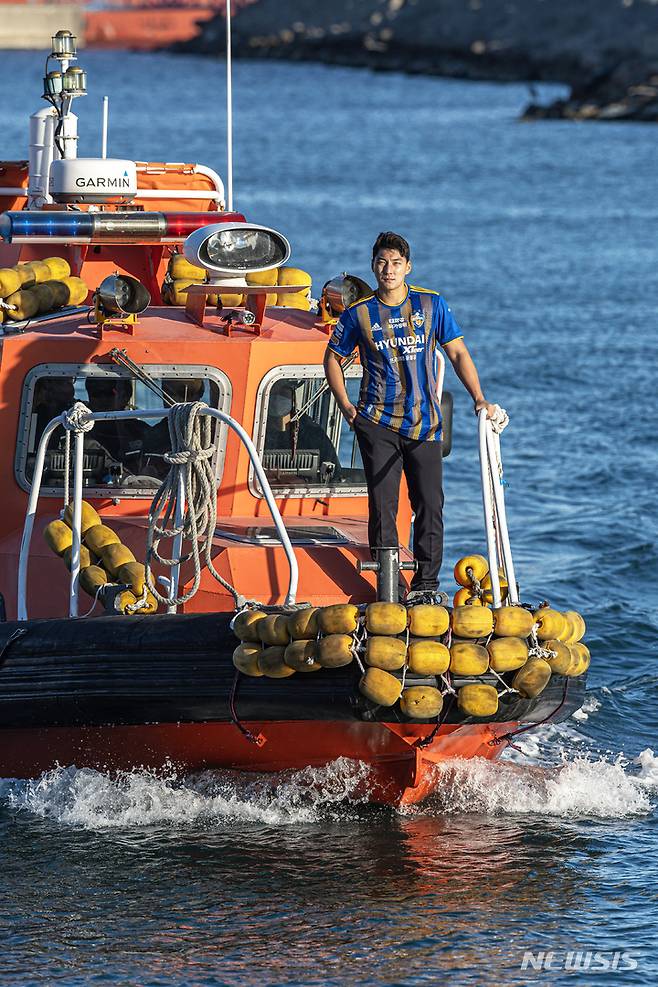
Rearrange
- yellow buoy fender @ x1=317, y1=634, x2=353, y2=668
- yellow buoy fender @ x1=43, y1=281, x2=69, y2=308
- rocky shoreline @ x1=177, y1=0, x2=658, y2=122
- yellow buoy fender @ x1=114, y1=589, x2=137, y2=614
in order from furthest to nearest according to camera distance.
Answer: rocky shoreline @ x1=177, y1=0, x2=658, y2=122
yellow buoy fender @ x1=43, y1=281, x2=69, y2=308
yellow buoy fender @ x1=114, y1=589, x2=137, y2=614
yellow buoy fender @ x1=317, y1=634, x2=353, y2=668

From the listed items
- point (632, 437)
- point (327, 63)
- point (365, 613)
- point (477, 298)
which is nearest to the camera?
point (365, 613)

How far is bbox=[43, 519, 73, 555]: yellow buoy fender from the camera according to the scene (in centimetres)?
895

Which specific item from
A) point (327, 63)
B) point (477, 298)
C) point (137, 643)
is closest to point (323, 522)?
point (137, 643)

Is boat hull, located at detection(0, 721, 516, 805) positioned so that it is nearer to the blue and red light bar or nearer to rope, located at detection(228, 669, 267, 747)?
rope, located at detection(228, 669, 267, 747)

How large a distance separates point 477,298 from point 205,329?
16976mm

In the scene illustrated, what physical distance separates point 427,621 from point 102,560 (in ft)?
6.42

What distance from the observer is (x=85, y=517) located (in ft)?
29.4

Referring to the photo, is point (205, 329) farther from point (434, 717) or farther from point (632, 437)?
point (632, 437)

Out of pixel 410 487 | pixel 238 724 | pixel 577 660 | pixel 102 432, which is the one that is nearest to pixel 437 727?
pixel 577 660

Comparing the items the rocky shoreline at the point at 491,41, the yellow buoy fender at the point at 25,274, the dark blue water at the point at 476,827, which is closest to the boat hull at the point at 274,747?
the dark blue water at the point at 476,827

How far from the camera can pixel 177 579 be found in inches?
338

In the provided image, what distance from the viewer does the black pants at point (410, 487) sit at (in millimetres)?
8609
